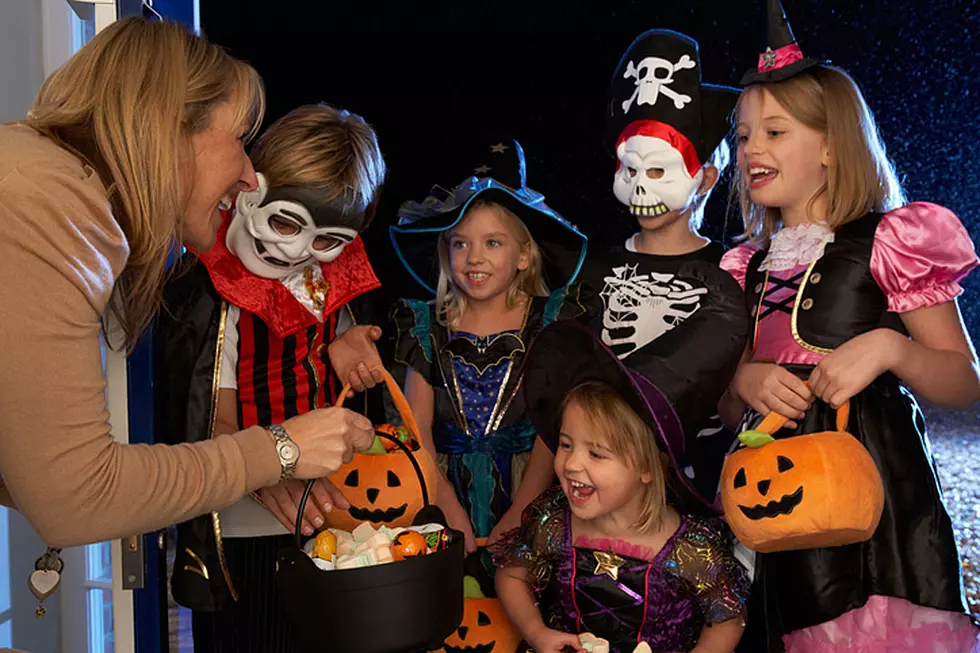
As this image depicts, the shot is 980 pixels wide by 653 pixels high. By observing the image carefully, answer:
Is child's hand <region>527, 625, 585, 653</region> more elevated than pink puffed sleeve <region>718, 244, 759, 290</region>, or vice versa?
pink puffed sleeve <region>718, 244, 759, 290</region>

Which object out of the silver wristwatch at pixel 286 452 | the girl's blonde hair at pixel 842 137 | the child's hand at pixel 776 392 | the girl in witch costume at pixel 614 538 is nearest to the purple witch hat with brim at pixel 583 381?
the girl in witch costume at pixel 614 538

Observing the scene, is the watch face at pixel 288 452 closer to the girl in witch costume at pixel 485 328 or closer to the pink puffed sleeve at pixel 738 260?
the girl in witch costume at pixel 485 328

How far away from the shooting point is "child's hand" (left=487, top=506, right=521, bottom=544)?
6.50 feet

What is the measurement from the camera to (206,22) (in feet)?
9.75

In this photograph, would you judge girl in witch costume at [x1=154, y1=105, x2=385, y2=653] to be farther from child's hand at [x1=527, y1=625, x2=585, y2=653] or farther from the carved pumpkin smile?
the carved pumpkin smile

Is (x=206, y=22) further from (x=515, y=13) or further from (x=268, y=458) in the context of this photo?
(x=268, y=458)

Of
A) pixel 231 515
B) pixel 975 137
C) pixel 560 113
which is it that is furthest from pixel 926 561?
pixel 975 137

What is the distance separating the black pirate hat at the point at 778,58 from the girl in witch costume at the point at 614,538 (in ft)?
1.86

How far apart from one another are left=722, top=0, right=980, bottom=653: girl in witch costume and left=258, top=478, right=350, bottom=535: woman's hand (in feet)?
2.39

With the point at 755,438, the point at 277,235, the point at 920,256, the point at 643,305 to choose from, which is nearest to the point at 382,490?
the point at 277,235

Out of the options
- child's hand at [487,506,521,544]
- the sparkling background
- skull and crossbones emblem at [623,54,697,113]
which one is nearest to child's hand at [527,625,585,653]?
child's hand at [487,506,521,544]

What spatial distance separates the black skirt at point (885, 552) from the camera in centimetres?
153

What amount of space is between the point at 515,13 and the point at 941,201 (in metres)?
1.59

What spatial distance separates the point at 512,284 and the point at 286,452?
0.90m
